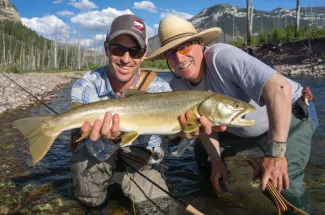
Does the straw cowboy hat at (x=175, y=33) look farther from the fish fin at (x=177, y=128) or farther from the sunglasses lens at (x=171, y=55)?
the fish fin at (x=177, y=128)

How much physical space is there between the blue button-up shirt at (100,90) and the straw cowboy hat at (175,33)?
19.9 inches

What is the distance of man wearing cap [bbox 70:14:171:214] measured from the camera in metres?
4.23

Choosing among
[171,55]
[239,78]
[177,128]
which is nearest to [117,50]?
[171,55]

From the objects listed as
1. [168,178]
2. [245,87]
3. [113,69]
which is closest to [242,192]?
[168,178]

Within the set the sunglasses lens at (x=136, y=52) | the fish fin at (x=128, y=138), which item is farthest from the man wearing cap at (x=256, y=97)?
the fish fin at (x=128, y=138)

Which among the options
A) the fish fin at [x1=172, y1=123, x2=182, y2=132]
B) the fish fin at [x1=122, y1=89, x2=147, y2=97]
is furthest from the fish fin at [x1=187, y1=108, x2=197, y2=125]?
the fish fin at [x1=122, y1=89, x2=147, y2=97]

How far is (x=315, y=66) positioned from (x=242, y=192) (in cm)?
2556

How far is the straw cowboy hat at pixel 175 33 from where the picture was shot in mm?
4272

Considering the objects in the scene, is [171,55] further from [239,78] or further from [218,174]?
[218,174]

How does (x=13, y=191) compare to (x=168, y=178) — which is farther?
(x=168, y=178)

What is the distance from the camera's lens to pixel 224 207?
436cm

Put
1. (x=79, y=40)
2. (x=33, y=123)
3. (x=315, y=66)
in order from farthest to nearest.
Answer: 1. (x=79, y=40)
2. (x=315, y=66)
3. (x=33, y=123)

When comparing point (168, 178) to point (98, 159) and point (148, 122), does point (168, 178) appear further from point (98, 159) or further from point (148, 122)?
point (148, 122)

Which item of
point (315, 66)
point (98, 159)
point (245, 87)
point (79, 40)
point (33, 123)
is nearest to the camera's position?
point (33, 123)
